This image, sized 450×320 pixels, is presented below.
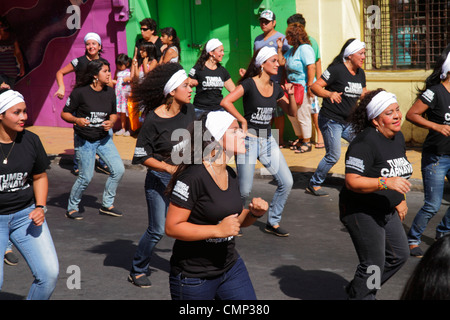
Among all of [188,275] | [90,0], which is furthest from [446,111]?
[90,0]

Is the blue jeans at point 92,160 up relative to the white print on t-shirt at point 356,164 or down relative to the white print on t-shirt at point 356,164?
down

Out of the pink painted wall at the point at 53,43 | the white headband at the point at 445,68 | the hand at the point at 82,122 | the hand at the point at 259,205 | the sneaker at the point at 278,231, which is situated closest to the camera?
the hand at the point at 259,205

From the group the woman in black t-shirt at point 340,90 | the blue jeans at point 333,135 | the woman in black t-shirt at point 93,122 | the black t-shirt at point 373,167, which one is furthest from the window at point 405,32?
the black t-shirt at point 373,167

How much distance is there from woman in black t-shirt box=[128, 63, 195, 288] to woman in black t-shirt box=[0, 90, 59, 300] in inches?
48.3

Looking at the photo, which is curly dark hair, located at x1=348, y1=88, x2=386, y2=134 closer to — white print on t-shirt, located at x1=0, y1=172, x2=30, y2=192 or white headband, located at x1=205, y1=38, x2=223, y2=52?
white print on t-shirt, located at x1=0, y1=172, x2=30, y2=192

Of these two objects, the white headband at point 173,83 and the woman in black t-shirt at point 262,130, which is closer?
the white headband at point 173,83

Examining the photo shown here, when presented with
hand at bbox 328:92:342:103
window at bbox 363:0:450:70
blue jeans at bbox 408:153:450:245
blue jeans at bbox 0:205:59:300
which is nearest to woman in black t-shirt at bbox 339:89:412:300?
blue jeans at bbox 408:153:450:245

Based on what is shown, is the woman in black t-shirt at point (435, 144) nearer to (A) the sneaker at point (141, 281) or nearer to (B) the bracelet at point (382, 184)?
(B) the bracelet at point (382, 184)

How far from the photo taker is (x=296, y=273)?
7148mm

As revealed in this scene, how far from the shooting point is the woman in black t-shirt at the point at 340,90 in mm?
9531

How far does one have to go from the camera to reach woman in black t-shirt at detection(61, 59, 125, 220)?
30.9 ft

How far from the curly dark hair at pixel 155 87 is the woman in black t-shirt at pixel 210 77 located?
420 centimetres

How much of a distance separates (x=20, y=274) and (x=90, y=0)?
943 centimetres
